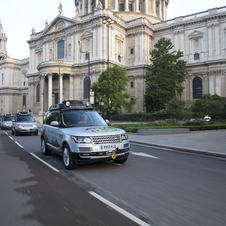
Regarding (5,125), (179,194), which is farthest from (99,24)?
(179,194)

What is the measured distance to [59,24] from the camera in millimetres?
51781

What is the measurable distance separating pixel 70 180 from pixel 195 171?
3779mm

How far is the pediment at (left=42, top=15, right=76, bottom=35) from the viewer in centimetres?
4927

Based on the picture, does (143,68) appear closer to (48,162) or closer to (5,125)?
(5,125)

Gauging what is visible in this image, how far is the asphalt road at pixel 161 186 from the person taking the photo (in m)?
3.66

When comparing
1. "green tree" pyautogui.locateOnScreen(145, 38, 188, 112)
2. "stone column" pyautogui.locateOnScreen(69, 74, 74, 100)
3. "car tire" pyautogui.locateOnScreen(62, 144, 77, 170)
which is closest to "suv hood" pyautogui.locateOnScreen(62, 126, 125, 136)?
"car tire" pyautogui.locateOnScreen(62, 144, 77, 170)

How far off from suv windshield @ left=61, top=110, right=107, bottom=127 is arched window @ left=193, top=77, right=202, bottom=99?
44968 mm

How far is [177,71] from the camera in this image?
41375mm

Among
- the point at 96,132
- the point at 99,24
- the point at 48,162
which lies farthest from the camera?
the point at 99,24

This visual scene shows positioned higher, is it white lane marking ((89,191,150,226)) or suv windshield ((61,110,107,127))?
suv windshield ((61,110,107,127))

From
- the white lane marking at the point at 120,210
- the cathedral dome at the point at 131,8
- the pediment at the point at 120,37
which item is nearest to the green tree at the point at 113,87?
the pediment at the point at 120,37

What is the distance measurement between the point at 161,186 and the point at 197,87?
4765cm

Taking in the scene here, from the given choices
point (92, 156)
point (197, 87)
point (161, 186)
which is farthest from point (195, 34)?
point (161, 186)

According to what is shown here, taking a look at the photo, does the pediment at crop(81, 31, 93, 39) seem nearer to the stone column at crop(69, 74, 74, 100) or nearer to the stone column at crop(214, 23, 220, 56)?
the stone column at crop(69, 74, 74, 100)
